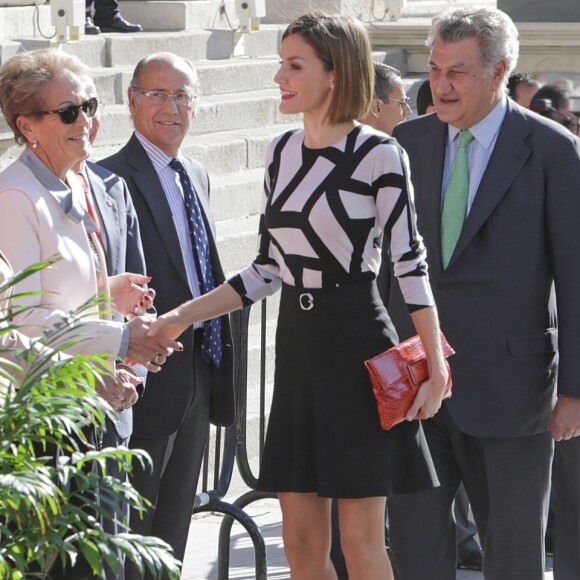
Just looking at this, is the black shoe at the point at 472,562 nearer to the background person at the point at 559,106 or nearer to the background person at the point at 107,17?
the background person at the point at 559,106

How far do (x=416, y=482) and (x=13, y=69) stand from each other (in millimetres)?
1687

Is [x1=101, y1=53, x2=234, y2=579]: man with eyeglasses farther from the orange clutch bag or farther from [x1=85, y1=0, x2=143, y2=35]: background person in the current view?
[x1=85, y1=0, x2=143, y2=35]: background person

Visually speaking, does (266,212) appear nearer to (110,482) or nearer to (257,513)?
(110,482)

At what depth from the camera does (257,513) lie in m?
6.87

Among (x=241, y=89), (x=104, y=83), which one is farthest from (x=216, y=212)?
(x=241, y=89)

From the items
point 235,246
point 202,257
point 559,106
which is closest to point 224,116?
point 235,246

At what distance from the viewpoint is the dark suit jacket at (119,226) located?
4.21m

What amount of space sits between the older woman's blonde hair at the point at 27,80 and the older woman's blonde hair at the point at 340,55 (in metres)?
0.70

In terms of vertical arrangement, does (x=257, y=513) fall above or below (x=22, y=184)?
below

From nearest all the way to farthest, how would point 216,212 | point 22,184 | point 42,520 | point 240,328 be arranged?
point 42,520 < point 22,184 < point 240,328 < point 216,212

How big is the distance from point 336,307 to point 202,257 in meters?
0.98

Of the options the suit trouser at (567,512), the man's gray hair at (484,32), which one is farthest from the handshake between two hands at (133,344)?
the suit trouser at (567,512)

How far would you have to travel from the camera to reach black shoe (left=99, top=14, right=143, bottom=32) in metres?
12.3

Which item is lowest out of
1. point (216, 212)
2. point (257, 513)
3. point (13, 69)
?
point (257, 513)
